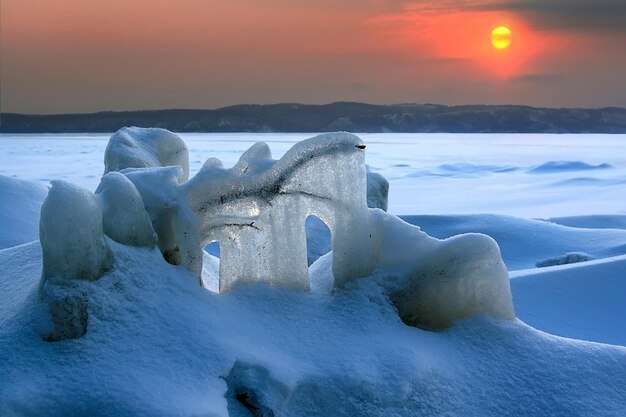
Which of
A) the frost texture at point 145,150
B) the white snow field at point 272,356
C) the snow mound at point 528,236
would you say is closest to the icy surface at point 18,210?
the frost texture at point 145,150

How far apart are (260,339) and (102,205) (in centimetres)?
60

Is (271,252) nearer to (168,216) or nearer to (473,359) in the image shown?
(168,216)

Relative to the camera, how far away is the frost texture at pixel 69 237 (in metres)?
1.71

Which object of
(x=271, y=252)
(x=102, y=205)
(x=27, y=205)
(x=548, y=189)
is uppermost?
(x=102, y=205)

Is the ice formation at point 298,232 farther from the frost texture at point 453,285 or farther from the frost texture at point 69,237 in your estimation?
the frost texture at point 69,237

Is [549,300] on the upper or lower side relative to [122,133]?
lower

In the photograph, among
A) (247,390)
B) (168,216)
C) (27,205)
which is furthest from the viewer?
(27,205)

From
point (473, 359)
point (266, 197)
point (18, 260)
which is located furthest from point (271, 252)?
point (18, 260)

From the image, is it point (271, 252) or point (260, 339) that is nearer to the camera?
point (260, 339)

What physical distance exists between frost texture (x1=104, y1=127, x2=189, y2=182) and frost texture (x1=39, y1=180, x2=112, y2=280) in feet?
3.64

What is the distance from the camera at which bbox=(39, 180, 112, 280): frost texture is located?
1.71 metres

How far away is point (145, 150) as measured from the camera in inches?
119

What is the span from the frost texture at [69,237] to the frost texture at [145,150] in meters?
1.11

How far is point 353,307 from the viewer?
6.32ft
